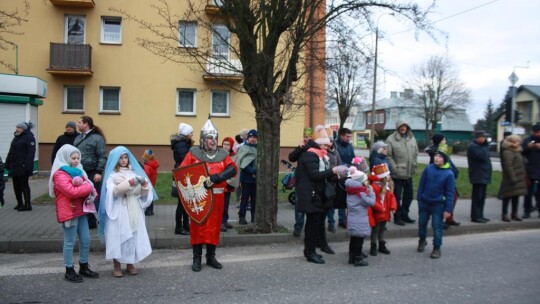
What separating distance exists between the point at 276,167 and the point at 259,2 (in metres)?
2.92

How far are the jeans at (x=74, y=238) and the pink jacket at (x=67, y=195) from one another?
0.13 meters

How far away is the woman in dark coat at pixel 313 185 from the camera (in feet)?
21.5

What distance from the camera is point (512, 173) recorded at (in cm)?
1002

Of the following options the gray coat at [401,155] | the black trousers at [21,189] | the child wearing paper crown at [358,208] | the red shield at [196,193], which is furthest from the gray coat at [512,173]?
the black trousers at [21,189]

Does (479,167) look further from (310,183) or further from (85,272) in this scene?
(85,272)

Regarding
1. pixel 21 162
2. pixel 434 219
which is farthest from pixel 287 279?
pixel 21 162

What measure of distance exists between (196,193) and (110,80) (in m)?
15.9

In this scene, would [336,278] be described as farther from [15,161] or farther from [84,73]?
[84,73]

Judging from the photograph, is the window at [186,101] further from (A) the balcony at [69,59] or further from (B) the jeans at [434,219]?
(B) the jeans at [434,219]

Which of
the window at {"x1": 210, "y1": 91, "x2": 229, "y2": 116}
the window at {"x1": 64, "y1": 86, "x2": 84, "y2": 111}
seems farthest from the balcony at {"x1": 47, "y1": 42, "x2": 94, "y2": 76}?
the window at {"x1": 210, "y1": 91, "x2": 229, "y2": 116}

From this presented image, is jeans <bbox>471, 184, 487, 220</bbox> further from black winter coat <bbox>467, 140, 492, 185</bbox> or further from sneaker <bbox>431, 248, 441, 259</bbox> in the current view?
sneaker <bbox>431, 248, 441, 259</bbox>

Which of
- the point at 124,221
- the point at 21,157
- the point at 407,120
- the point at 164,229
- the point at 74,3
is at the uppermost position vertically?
the point at 74,3

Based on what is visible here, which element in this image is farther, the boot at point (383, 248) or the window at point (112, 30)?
the window at point (112, 30)

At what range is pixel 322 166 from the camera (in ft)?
22.2
